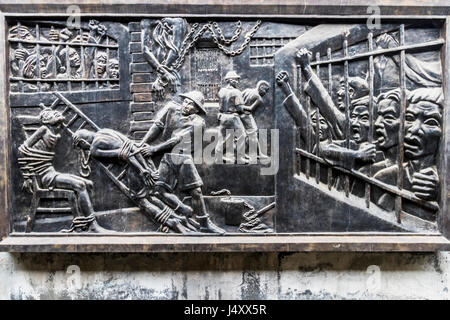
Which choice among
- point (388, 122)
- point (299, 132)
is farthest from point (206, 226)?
point (388, 122)

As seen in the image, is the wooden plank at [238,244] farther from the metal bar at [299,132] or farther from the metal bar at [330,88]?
the metal bar at [299,132]

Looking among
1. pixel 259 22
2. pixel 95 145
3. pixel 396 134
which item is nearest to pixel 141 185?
pixel 95 145

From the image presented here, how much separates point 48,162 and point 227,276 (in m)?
1.98

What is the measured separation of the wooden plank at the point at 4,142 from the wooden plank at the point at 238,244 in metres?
0.22

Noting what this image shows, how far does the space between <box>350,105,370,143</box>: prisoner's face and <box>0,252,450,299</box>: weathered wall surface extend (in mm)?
1119

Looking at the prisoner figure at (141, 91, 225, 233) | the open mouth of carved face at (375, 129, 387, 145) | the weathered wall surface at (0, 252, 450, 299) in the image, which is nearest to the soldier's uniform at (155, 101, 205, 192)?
the prisoner figure at (141, 91, 225, 233)

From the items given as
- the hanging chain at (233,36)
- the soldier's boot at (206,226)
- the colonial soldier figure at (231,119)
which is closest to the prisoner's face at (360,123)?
the colonial soldier figure at (231,119)

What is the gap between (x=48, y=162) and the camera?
3.35 metres

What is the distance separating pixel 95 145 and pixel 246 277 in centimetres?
188

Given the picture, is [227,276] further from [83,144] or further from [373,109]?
[373,109]

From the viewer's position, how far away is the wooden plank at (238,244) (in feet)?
10.7

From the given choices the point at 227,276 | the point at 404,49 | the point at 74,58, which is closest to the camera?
the point at 404,49

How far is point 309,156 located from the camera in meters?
3.34

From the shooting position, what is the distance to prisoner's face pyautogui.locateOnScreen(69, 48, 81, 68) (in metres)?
3.34
